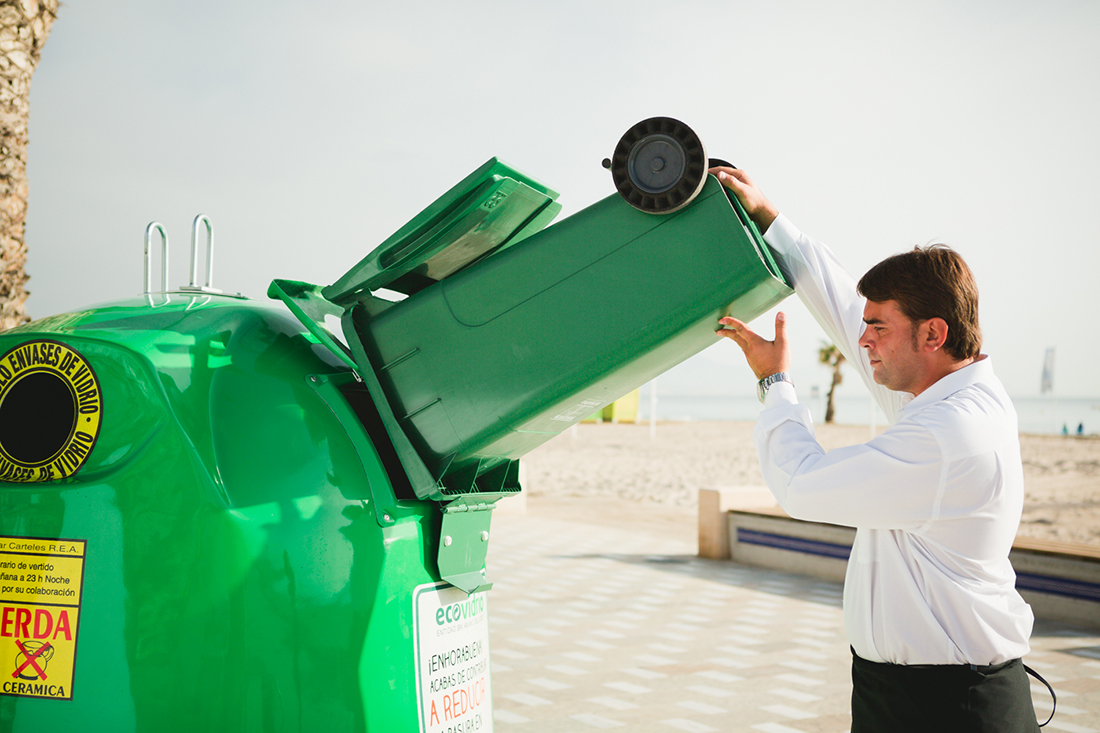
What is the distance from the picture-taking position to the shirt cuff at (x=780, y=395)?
6.29 feet

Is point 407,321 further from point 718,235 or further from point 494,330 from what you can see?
point 718,235

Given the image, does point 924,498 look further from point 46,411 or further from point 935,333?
point 46,411

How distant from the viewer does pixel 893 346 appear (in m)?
1.89

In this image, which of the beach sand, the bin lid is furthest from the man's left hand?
the beach sand

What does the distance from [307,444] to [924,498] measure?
1.30 metres

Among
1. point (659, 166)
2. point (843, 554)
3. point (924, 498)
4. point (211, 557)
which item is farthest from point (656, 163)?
point (843, 554)

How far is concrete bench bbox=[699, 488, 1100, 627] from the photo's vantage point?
681 centimetres

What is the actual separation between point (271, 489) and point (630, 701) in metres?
3.53

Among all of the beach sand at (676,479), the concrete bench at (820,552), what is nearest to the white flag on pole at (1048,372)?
the beach sand at (676,479)

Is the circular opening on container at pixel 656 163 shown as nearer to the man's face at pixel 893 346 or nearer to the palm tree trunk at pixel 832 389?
the man's face at pixel 893 346

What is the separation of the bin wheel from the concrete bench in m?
6.52

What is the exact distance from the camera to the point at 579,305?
1.87 metres

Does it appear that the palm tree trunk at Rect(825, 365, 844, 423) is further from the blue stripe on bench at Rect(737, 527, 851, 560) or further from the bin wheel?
the bin wheel

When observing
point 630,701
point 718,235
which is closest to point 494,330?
point 718,235
